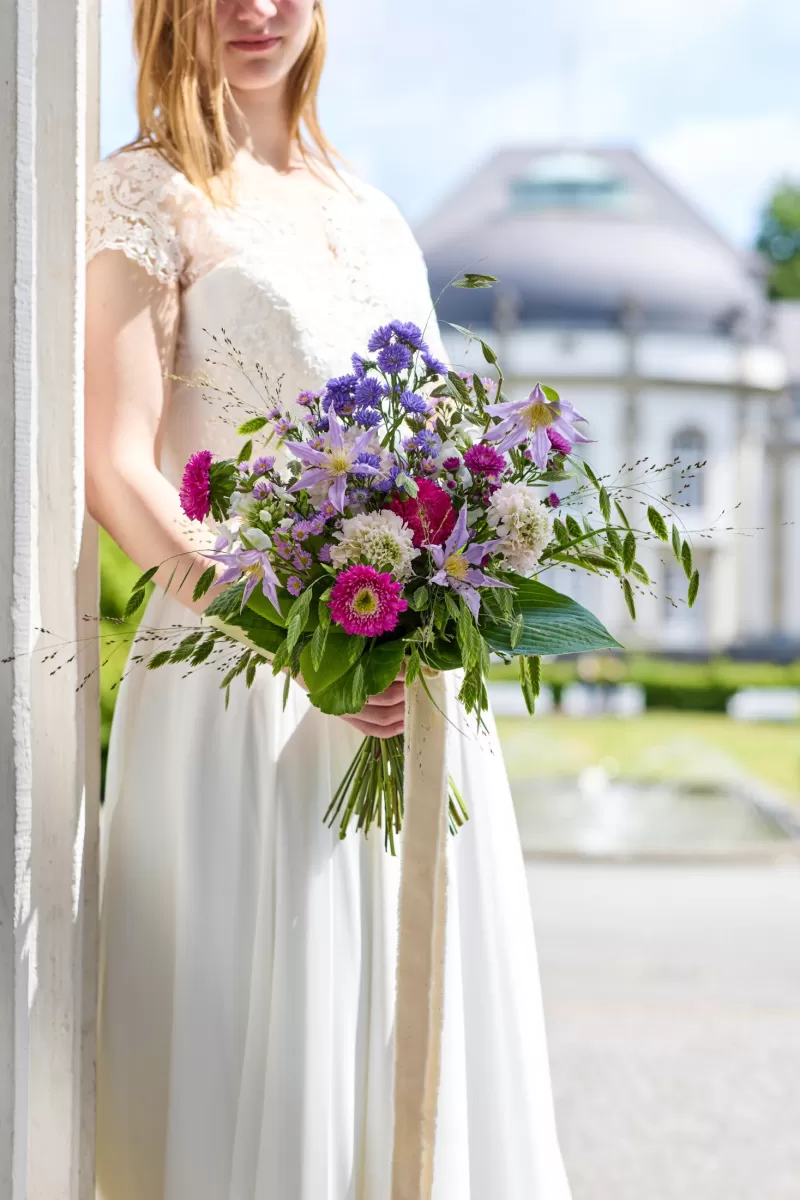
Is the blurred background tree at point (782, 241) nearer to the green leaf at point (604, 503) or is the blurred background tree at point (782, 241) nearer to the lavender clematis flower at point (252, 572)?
the green leaf at point (604, 503)

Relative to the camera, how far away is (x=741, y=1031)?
3.90m

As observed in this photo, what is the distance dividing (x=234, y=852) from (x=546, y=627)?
1.55 feet

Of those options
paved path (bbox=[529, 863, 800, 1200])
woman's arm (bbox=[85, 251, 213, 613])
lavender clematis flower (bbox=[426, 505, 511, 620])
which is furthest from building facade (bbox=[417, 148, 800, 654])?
lavender clematis flower (bbox=[426, 505, 511, 620])

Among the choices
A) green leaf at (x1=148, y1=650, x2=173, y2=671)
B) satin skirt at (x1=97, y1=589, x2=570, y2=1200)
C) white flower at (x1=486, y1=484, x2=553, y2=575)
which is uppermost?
white flower at (x1=486, y1=484, x2=553, y2=575)

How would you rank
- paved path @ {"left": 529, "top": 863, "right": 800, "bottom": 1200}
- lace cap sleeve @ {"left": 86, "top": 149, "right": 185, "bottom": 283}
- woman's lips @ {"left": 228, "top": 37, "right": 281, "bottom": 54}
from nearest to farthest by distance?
1. lace cap sleeve @ {"left": 86, "top": 149, "right": 185, "bottom": 283}
2. woman's lips @ {"left": 228, "top": 37, "right": 281, "bottom": 54}
3. paved path @ {"left": 529, "top": 863, "right": 800, "bottom": 1200}

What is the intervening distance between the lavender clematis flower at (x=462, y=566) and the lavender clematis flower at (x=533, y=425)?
3.8 inches

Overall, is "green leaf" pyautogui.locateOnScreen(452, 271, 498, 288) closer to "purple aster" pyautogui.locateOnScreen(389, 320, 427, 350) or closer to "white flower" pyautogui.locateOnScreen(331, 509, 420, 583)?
"purple aster" pyautogui.locateOnScreen(389, 320, 427, 350)

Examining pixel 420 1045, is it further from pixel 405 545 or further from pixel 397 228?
pixel 397 228

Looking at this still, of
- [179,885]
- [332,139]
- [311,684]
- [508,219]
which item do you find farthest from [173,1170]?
[508,219]

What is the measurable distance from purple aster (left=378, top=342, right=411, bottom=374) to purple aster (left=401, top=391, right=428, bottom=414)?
26 mm

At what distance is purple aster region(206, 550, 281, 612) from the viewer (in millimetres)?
1175

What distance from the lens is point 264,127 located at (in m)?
1.69

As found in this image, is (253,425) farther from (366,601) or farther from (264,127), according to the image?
(264,127)

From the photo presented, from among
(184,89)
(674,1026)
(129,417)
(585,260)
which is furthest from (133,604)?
(585,260)
